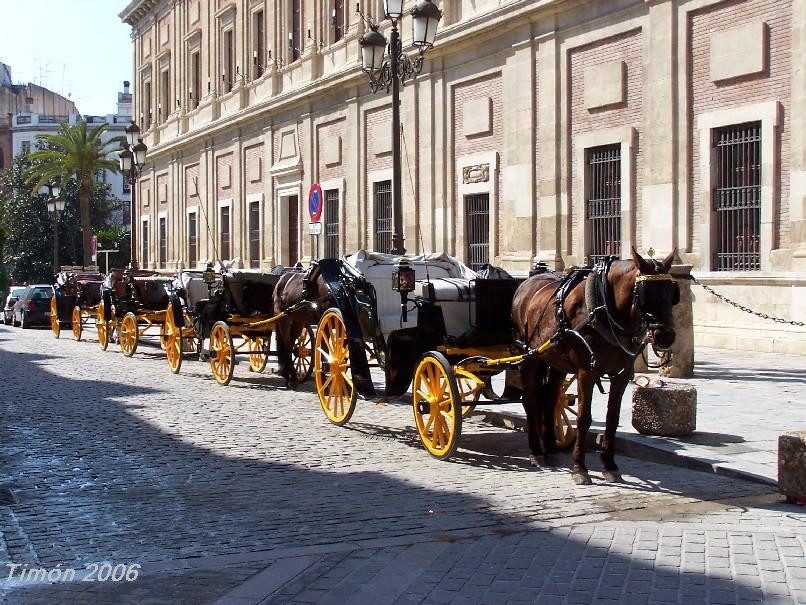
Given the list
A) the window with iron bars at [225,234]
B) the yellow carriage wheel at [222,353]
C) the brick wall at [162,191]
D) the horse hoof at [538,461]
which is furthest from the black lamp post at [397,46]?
the brick wall at [162,191]

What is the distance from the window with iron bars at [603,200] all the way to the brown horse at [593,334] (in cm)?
1131

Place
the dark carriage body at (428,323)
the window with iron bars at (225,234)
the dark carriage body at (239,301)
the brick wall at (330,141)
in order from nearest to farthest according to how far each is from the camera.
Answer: the dark carriage body at (428,323)
the dark carriage body at (239,301)
the brick wall at (330,141)
the window with iron bars at (225,234)

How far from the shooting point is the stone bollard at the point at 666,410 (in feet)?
28.8

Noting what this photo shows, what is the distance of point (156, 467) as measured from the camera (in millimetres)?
8172

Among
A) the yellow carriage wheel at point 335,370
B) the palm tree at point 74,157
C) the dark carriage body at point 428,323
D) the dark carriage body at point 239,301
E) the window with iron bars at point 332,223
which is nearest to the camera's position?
the dark carriage body at point 428,323

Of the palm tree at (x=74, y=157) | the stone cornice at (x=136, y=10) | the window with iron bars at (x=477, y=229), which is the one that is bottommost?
the window with iron bars at (x=477, y=229)

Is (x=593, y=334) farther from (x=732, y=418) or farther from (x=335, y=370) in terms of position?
(x=335, y=370)

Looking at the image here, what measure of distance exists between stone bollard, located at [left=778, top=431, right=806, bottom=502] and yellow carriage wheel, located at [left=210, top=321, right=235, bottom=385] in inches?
334

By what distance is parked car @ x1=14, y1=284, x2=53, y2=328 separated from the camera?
32906 millimetres

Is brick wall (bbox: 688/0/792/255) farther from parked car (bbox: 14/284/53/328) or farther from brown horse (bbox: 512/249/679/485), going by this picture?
parked car (bbox: 14/284/53/328)

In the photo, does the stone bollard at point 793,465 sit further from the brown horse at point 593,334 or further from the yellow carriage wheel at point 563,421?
the yellow carriage wheel at point 563,421

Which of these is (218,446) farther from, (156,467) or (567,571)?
(567,571)

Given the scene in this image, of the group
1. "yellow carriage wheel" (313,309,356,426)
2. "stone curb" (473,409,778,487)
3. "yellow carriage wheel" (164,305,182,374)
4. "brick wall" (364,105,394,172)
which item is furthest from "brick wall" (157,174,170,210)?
"stone curb" (473,409,778,487)

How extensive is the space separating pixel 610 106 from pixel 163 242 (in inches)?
1172
